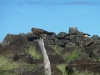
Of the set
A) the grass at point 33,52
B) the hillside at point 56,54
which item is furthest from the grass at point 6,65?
the grass at point 33,52

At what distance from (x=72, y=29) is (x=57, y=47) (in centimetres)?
384

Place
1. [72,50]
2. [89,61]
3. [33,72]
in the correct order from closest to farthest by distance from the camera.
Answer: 1. [33,72]
2. [89,61]
3. [72,50]

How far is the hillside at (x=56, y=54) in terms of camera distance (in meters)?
23.7

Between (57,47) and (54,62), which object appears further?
(57,47)

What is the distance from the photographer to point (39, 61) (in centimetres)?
2889

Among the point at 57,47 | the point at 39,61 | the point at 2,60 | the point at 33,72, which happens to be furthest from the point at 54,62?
the point at 57,47

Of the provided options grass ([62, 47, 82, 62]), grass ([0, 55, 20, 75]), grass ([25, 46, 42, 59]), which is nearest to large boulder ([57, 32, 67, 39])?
grass ([25, 46, 42, 59])

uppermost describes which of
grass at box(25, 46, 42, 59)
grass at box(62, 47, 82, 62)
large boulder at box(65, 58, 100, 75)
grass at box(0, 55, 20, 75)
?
grass at box(25, 46, 42, 59)

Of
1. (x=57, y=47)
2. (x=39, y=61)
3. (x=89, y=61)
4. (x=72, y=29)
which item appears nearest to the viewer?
(x=89, y=61)

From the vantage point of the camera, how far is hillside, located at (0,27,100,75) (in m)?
23.7

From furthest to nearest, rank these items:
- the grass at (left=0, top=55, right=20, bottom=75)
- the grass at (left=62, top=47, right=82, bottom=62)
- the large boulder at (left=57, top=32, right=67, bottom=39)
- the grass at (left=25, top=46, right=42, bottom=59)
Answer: the large boulder at (left=57, top=32, right=67, bottom=39) → the grass at (left=25, top=46, right=42, bottom=59) → the grass at (left=62, top=47, right=82, bottom=62) → the grass at (left=0, top=55, right=20, bottom=75)

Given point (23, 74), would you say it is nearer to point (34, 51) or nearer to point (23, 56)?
point (23, 56)

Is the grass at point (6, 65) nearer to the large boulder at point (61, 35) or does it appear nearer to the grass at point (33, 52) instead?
the grass at point (33, 52)

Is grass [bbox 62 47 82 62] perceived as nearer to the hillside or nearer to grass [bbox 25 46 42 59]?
the hillside
